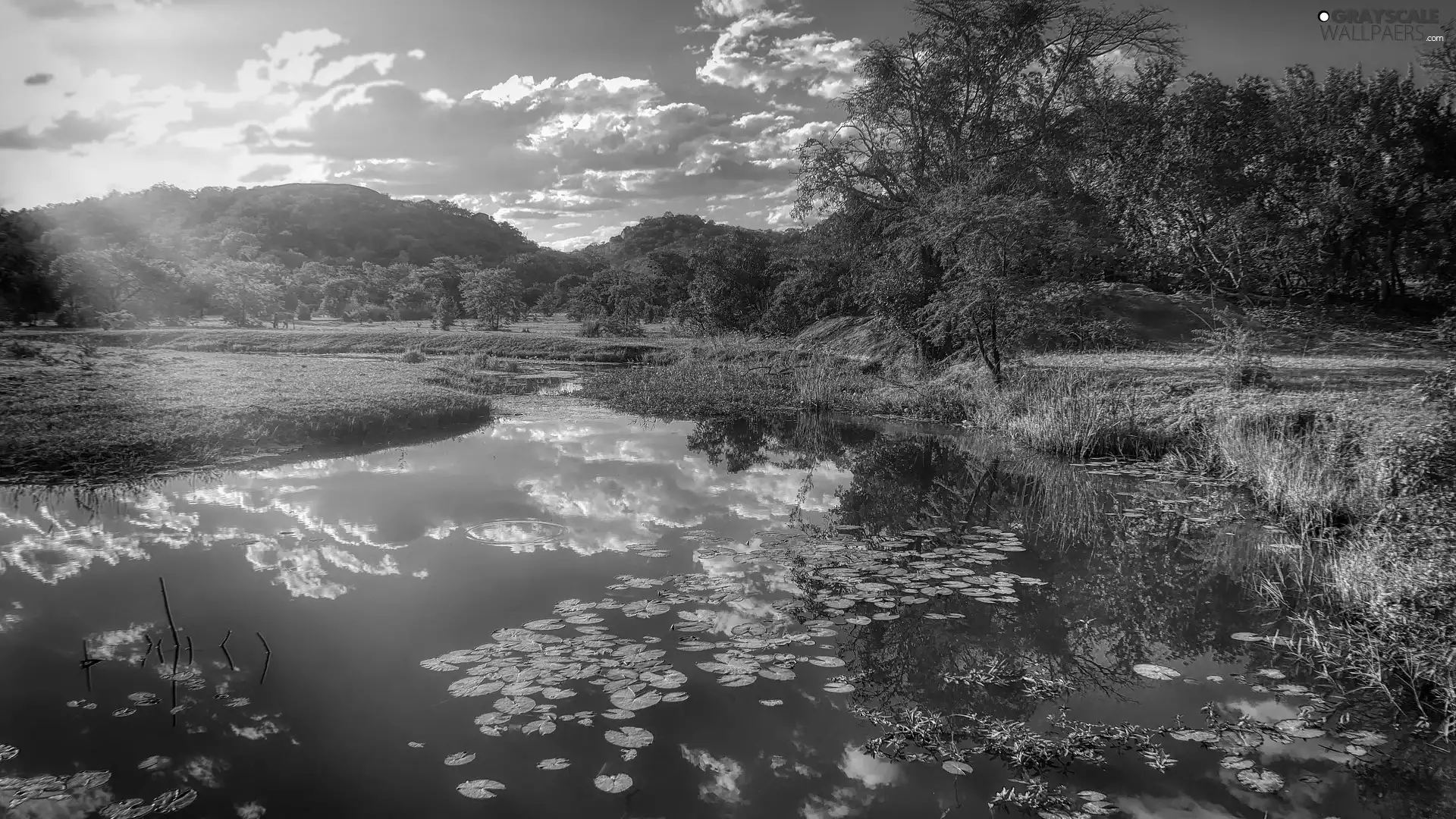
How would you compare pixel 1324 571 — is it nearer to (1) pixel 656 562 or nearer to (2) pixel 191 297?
(1) pixel 656 562

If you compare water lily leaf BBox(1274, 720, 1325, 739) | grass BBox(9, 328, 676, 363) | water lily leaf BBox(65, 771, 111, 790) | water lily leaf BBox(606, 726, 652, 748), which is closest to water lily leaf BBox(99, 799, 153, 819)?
water lily leaf BBox(65, 771, 111, 790)

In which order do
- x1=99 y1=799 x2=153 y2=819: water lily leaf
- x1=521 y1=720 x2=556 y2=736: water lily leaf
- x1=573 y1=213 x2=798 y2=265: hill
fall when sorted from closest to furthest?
x1=99 y1=799 x2=153 y2=819: water lily leaf → x1=521 y1=720 x2=556 y2=736: water lily leaf → x1=573 y1=213 x2=798 y2=265: hill

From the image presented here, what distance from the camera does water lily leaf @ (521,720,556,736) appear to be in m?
4.48

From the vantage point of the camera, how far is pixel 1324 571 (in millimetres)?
7277

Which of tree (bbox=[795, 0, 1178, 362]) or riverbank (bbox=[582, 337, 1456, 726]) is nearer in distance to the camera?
riverbank (bbox=[582, 337, 1456, 726])

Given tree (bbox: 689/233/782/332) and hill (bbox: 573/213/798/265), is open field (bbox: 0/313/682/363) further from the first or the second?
hill (bbox: 573/213/798/265)

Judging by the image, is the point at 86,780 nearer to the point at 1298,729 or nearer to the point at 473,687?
the point at 473,687

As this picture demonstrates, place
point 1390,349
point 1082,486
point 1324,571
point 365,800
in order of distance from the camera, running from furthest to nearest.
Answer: point 1390,349
point 1082,486
point 1324,571
point 365,800

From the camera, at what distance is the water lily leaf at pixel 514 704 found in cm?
473

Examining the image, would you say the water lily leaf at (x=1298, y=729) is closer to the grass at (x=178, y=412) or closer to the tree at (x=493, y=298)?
the grass at (x=178, y=412)

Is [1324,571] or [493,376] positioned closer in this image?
[1324,571]

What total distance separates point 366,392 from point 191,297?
24.6 m

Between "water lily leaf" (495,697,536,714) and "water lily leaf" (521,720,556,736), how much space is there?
185 mm

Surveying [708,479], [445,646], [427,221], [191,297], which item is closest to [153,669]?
[445,646]
